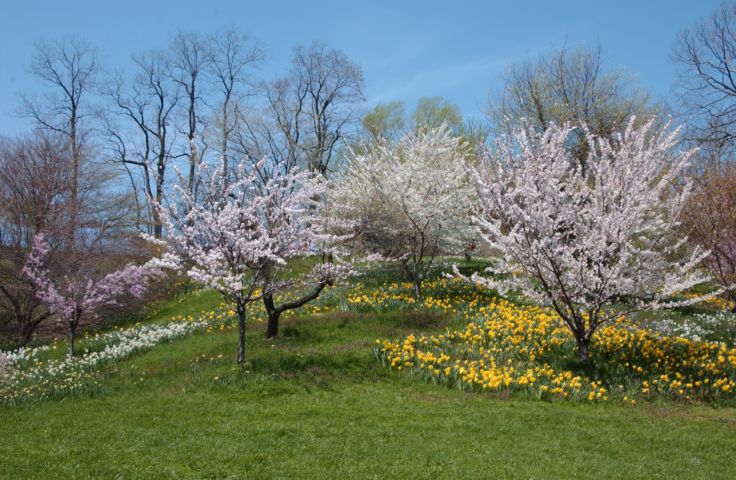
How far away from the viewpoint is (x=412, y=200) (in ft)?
47.3

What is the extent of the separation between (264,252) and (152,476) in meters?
4.42

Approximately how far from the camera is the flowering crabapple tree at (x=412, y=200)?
48.1 feet

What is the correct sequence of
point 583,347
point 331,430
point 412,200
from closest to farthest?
1. point 331,430
2. point 583,347
3. point 412,200

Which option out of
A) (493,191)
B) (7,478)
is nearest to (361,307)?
(493,191)

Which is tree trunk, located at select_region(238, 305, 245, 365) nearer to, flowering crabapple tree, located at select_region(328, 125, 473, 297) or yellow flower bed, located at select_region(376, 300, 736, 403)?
yellow flower bed, located at select_region(376, 300, 736, 403)

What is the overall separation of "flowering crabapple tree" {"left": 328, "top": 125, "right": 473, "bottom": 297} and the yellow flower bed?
3767 millimetres

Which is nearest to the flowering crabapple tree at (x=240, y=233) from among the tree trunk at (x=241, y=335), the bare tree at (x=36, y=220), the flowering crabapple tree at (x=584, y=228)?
the tree trunk at (x=241, y=335)

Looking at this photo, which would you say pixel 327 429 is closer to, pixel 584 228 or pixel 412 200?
pixel 584 228

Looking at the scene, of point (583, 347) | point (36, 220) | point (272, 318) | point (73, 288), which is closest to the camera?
point (583, 347)

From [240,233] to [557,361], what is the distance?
5.85 m

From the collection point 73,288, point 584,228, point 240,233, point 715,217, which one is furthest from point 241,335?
point 715,217

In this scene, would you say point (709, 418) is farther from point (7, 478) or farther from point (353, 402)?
point (7, 478)

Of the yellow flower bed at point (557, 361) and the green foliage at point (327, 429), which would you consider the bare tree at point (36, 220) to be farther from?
the yellow flower bed at point (557, 361)

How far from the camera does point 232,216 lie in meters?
9.36
